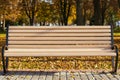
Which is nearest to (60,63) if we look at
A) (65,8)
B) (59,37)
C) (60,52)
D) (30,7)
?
(59,37)

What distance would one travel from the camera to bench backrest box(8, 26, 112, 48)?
8476 mm

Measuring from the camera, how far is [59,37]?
8562 millimetres

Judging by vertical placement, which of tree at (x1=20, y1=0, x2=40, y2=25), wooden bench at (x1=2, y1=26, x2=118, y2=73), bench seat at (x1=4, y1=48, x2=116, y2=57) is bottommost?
bench seat at (x1=4, y1=48, x2=116, y2=57)

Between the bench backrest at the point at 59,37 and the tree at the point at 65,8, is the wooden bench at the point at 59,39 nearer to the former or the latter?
the bench backrest at the point at 59,37

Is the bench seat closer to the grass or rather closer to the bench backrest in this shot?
the bench backrest

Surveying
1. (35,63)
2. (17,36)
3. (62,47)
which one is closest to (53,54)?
(62,47)

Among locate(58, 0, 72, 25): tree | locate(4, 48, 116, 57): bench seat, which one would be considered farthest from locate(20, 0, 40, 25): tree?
locate(4, 48, 116, 57): bench seat

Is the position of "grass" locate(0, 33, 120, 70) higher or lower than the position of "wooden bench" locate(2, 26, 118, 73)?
lower

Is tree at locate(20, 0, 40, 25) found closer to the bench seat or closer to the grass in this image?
the grass

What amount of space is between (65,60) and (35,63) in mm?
1140

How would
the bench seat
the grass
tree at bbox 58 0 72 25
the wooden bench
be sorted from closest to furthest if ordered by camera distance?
the bench seat, the wooden bench, the grass, tree at bbox 58 0 72 25

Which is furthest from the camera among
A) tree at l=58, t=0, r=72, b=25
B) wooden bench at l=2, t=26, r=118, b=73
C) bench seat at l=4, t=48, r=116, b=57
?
tree at l=58, t=0, r=72, b=25

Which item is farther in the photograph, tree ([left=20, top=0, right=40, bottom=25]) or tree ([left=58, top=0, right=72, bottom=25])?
tree ([left=20, top=0, right=40, bottom=25])

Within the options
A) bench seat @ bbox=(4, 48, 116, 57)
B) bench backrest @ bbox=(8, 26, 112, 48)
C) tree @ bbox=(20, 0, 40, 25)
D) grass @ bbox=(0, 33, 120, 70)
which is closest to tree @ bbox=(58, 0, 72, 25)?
tree @ bbox=(20, 0, 40, 25)
